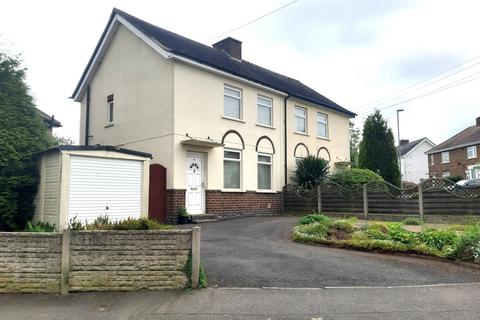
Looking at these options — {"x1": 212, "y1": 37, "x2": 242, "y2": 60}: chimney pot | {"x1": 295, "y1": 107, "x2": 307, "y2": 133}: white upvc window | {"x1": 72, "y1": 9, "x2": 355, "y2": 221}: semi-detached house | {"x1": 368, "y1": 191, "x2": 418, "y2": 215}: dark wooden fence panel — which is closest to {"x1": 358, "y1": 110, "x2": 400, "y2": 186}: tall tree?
{"x1": 72, "y1": 9, "x2": 355, "y2": 221}: semi-detached house

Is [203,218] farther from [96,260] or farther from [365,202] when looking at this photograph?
[96,260]

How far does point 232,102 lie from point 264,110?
2.29 meters

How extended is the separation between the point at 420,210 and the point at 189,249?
10.8 metres

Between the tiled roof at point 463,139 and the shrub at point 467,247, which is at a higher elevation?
the tiled roof at point 463,139

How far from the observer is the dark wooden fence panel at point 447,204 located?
1335cm

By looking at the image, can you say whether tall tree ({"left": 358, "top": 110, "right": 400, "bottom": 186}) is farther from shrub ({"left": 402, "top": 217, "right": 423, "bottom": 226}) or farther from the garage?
the garage

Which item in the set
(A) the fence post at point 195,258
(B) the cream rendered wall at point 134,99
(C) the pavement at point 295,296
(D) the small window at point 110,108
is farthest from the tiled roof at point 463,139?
(A) the fence post at point 195,258

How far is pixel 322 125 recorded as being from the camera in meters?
24.1

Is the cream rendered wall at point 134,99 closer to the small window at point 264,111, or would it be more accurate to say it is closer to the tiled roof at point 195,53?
the tiled roof at point 195,53

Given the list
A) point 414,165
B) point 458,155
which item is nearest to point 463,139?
point 458,155

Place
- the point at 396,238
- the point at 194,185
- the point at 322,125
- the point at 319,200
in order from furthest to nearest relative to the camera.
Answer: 1. the point at 322,125
2. the point at 319,200
3. the point at 194,185
4. the point at 396,238

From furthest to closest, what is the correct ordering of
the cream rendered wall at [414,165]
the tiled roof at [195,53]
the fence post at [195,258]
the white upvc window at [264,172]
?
the cream rendered wall at [414,165] → the white upvc window at [264,172] → the tiled roof at [195,53] → the fence post at [195,258]

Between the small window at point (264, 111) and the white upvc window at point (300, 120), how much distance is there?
227 centimetres

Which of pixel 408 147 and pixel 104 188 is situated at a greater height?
pixel 408 147
